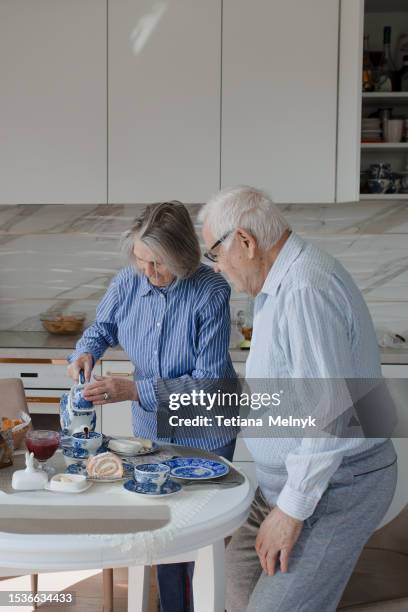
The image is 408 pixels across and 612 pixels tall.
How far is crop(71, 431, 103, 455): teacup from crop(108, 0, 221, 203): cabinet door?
187cm

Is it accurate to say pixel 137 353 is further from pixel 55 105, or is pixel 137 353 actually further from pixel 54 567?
pixel 55 105

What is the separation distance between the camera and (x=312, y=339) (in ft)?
5.19

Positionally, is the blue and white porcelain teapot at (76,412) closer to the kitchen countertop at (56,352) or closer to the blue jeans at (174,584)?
the blue jeans at (174,584)

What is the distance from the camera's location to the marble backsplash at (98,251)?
392 centimetres

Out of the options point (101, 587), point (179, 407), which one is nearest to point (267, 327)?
point (179, 407)

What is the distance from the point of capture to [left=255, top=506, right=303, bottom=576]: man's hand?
165 centimetres

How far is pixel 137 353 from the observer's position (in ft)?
7.70

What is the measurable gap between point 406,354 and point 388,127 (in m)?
1.10

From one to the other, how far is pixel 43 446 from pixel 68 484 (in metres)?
0.17

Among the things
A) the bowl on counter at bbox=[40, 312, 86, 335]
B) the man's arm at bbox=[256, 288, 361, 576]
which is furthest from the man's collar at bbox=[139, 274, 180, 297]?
the bowl on counter at bbox=[40, 312, 86, 335]

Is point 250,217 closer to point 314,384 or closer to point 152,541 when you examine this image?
point 314,384

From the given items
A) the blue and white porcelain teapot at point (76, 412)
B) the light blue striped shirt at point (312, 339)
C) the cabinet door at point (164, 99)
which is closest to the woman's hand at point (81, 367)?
the blue and white porcelain teapot at point (76, 412)

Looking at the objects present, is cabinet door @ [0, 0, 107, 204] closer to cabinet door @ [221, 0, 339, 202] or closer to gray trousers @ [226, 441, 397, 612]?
cabinet door @ [221, 0, 339, 202]

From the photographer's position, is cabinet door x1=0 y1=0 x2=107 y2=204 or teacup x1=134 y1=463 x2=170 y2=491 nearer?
teacup x1=134 y1=463 x2=170 y2=491
